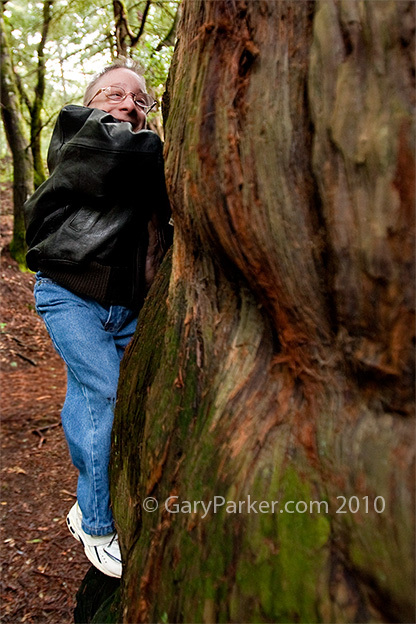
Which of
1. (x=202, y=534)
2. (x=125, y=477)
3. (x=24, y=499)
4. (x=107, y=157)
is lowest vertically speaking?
(x=24, y=499)

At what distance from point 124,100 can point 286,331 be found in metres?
1.67

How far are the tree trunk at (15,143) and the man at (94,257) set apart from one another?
7.60 meters

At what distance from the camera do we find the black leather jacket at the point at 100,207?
220 cm

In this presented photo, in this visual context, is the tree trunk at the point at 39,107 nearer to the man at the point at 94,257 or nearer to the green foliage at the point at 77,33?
the green foliage at the point at 77,33

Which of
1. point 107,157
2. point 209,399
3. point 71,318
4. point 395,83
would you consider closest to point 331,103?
point 395,83

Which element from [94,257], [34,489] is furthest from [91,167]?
[34,489]

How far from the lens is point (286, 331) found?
5.09ft

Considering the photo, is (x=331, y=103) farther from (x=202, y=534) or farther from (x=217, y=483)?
(x=202, y=534)

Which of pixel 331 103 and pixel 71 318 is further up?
pixel 331 103

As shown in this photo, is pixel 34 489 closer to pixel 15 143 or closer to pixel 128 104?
pixel 128 104

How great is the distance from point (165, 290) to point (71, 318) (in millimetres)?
523

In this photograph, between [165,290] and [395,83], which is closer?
[395,83]

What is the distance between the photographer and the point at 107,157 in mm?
2180

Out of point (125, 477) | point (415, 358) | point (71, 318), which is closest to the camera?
point (415, 358)
